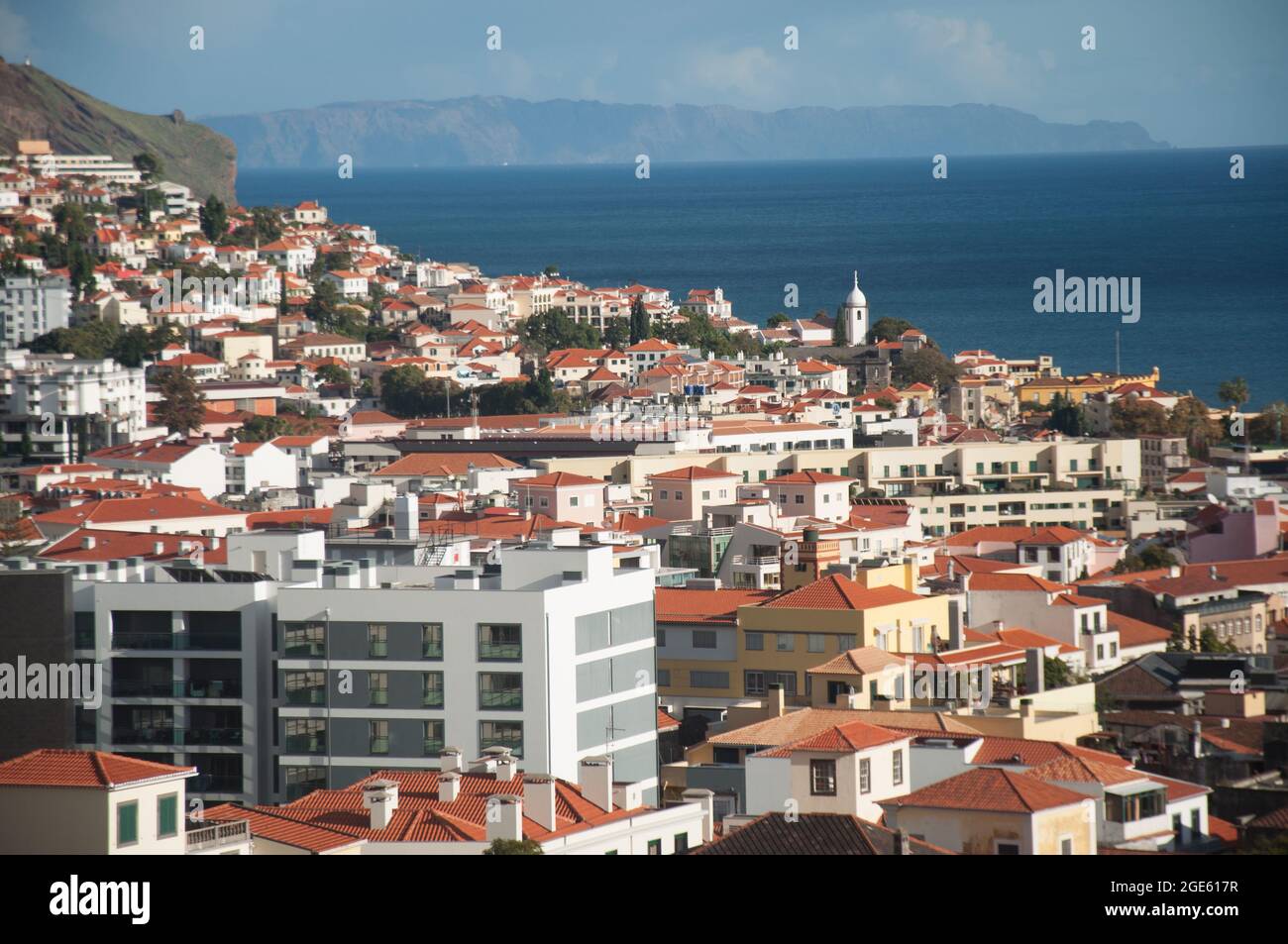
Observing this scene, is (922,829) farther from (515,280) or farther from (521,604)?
(515,280)

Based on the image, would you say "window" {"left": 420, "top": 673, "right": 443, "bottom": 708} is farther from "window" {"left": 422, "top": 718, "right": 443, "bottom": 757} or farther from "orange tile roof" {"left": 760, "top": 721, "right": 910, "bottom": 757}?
"orange tile roof" {"left": 760, "top": 721, "right": 910, "bottom": 757}

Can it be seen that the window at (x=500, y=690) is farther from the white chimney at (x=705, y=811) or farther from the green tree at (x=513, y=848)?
the green tree at (x=513, y=848)

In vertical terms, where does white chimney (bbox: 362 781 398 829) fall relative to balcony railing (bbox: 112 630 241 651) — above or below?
below

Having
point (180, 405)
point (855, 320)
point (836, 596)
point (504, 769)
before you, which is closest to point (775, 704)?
point (836, 596)

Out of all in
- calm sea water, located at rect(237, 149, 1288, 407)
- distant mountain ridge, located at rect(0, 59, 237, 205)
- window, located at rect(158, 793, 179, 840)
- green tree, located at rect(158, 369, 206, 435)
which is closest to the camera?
window, located at rect(158, 793, 179, 840)

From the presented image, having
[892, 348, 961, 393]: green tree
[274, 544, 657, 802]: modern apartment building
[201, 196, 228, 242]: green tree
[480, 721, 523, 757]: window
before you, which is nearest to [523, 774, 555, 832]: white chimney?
[274, 544, 657, 802]: modern apartment building

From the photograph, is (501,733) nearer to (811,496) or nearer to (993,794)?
(993,794)

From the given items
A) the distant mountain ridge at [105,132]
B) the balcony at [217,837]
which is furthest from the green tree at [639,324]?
the balcony at [217,837]

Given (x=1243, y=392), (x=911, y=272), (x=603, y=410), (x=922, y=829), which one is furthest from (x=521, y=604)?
(x=911, y=272)
